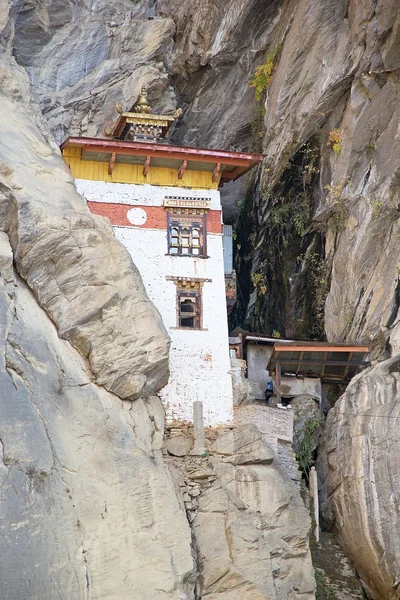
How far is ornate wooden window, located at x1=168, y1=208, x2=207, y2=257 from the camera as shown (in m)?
28.0

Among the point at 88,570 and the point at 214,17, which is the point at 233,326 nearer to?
the point at 214,17

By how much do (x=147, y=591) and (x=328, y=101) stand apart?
57.8 feet

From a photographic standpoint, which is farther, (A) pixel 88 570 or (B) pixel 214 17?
(B) pixel 214 17

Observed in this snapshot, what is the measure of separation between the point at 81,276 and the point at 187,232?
5.64 m

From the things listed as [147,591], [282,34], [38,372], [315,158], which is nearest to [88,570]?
[147,591]

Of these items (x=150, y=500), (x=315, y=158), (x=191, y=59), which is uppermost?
(x=191, y=59)

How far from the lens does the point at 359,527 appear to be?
2523cm

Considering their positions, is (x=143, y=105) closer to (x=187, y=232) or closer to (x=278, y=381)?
(x=187, y=232)

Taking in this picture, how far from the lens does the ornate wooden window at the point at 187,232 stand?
28.0 meters

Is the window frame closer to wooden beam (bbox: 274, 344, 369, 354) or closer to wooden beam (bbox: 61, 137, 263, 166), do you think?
wooden beam (bbox: 274, 344, 369, 354)

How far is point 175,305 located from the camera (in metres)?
27.0

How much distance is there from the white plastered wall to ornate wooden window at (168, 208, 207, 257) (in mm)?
217

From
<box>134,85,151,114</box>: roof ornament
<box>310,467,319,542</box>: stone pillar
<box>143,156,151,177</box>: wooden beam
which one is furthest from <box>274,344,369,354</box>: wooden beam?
<box>134,85,151,114</box>: roof ornament

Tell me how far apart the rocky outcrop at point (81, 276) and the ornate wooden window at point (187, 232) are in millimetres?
3522
